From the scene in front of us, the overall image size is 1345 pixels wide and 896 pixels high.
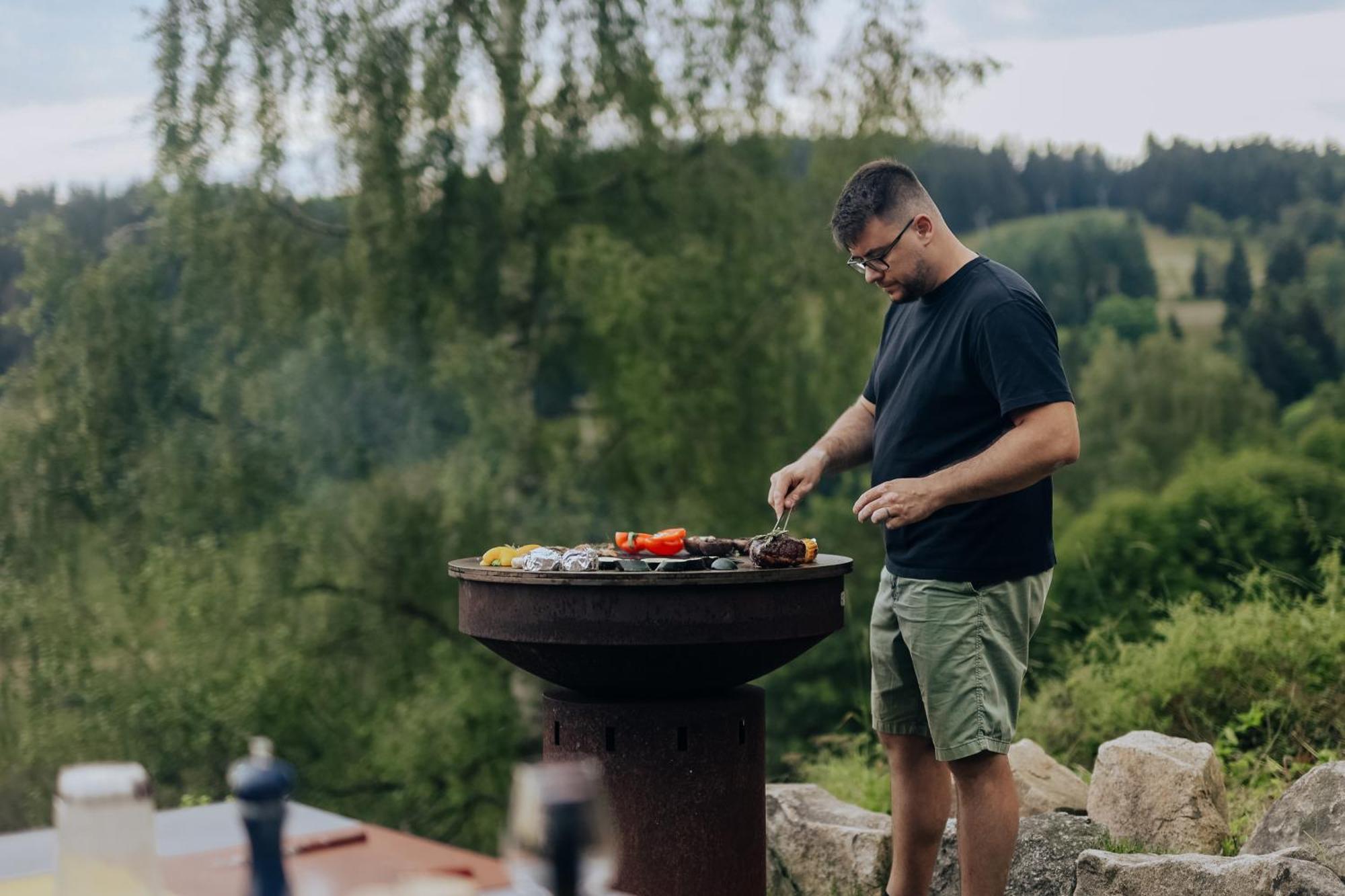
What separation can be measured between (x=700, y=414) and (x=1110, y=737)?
715 cm

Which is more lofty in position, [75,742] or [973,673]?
[973,673]

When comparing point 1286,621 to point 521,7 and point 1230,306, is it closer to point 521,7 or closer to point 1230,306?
point 521,7

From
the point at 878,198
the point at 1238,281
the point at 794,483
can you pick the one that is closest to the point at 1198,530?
the point at 1238,281

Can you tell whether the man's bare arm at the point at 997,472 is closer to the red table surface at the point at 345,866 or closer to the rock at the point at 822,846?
the red table surface at the point at 345,866

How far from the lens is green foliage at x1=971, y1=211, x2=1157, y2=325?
18953 mm

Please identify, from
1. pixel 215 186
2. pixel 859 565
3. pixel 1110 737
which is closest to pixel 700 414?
pixel 859 565

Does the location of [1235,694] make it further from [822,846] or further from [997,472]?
[997,472]

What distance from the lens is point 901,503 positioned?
10.2ft

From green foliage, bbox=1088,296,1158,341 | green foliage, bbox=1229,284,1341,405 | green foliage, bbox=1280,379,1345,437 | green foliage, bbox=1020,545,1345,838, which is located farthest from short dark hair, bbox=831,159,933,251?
green foliage, bbox=1088,296,1158,341

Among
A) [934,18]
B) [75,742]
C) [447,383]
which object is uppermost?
[934,18]

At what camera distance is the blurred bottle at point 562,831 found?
1.19 metres

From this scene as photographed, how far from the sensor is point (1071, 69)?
18391mm

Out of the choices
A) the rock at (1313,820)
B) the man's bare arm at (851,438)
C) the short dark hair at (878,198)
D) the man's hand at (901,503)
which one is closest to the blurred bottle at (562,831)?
the man's hand at (901,503)

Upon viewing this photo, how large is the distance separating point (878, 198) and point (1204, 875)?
6.40 ft
